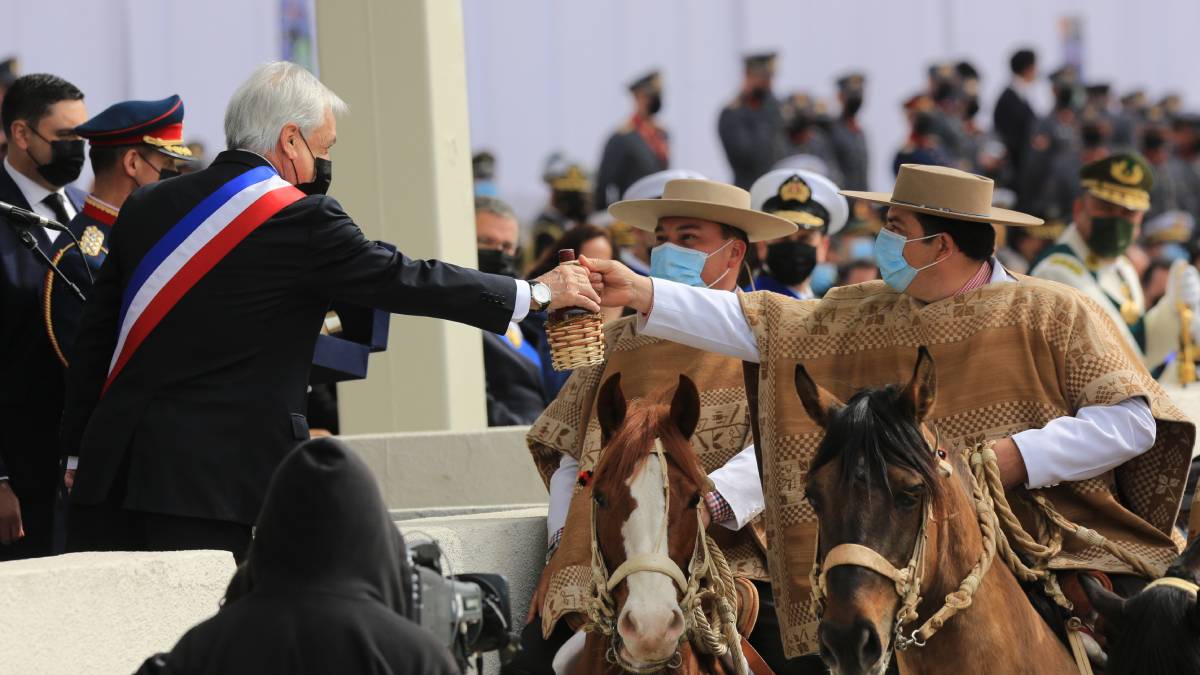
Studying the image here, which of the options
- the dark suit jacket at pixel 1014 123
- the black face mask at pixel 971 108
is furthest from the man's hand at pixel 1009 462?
the black face mask at pixel 971 108

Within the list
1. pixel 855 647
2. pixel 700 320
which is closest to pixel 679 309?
pixel 700 320

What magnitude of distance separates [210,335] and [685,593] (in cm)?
156

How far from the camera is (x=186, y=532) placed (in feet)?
18.5

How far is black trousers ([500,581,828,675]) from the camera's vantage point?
6.52 meters

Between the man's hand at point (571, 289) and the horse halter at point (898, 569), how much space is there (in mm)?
1218

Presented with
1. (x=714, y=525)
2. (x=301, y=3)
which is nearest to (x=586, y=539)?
(x=714, y=525)

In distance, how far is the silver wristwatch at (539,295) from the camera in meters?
5.93

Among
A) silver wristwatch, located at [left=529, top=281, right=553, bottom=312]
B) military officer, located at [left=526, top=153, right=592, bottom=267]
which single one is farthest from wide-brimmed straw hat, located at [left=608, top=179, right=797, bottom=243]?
military officer, located at [left=526, top=153, right=592, bottom=267]

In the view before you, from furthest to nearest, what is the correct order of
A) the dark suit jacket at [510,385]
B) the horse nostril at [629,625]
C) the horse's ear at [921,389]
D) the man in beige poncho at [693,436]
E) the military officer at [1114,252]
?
1. the military officer at [1114,252]
2. the dark suit jacket at [510,385]
3. the man in beige poncho at [693,436]
4. the horse nostril at [629,625]
5. the horse's ear at [921,389]

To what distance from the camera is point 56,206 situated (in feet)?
23.9

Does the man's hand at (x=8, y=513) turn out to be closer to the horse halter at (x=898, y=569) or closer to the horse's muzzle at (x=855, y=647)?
the horse halter at (x=898, y=569)

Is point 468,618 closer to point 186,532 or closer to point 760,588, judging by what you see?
point 186,532

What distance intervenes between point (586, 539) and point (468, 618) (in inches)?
85.8

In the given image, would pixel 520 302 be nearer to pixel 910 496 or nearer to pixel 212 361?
pixel 212 361
